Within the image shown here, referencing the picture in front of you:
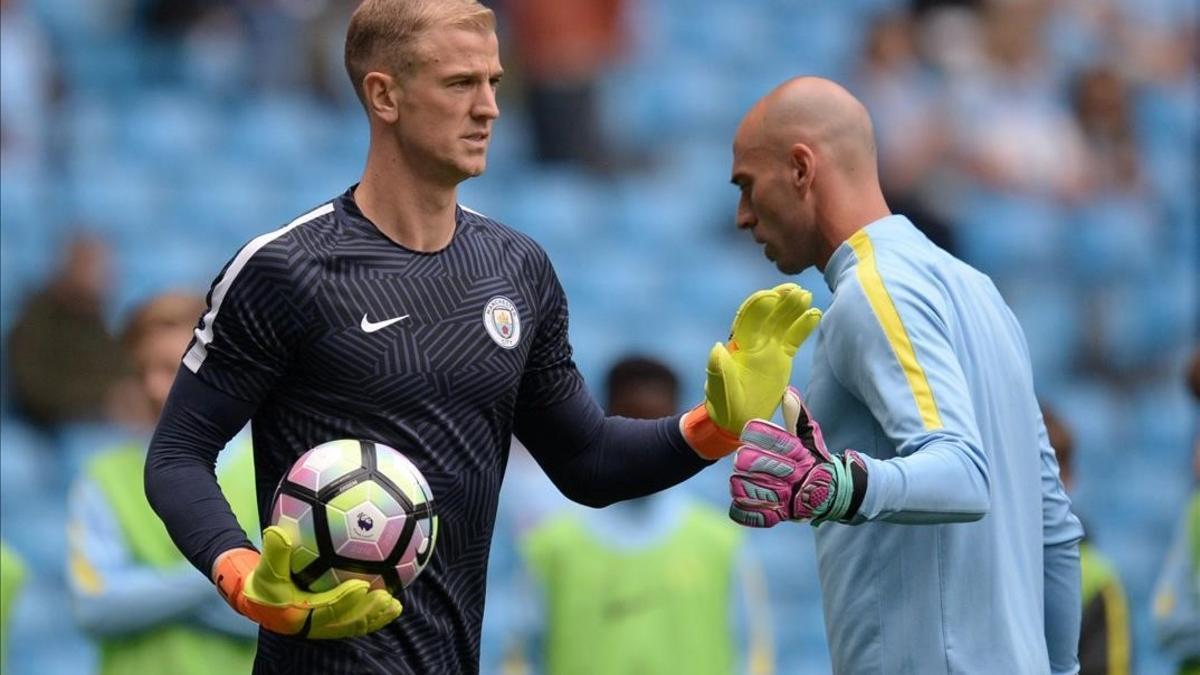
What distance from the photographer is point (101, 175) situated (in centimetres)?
1179

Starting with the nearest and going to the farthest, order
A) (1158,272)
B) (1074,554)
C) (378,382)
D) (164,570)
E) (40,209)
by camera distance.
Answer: (378,382), (1074,554), (164,570), (40,209), (1158,272)

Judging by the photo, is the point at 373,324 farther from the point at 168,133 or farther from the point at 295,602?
the point at 168,133

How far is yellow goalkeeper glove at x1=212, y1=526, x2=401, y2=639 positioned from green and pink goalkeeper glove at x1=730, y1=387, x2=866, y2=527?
0.69 meters

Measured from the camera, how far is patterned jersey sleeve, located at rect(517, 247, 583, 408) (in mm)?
4223

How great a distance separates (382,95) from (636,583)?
3387 mm

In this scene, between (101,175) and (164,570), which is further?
(101,175)

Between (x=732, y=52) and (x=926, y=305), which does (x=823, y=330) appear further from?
(x=732, y=52)

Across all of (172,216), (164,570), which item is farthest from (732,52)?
(164,570)

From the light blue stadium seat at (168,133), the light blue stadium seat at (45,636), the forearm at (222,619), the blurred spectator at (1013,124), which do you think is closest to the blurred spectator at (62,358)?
the light blue stadium seat at (45,636)

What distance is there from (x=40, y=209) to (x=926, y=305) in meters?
8.34

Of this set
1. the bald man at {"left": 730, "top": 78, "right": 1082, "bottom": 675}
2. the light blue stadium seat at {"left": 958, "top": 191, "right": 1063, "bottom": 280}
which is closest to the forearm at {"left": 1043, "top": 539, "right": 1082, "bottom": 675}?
the bald man at {"left": 730, "top": 78, "right": 1082, "bottom": 675}

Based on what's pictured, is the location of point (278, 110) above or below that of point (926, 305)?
above

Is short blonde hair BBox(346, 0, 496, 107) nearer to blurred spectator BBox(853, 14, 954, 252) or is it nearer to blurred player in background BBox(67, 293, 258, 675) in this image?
blurred player in background BBox(67, 293, 258, 675)

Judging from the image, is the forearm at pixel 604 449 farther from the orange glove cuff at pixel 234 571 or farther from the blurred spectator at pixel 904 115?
the blurred spectator at pixel 904 115
